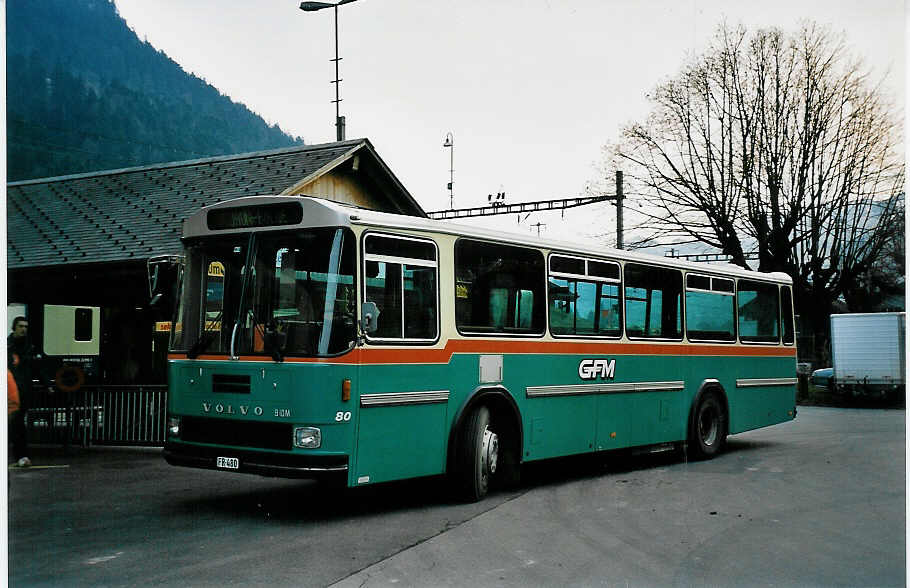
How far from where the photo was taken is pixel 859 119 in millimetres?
13156

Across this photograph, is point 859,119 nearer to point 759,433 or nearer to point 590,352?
point 590,352

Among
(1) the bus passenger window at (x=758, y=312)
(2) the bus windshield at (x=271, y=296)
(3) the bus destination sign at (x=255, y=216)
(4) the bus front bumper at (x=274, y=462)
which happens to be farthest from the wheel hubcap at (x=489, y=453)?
(1) the bus passenger window at (x=758, y=312)

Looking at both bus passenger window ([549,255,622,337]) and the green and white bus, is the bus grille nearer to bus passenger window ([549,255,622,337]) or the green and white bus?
the green and white bus

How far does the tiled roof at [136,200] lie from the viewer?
14.1 m

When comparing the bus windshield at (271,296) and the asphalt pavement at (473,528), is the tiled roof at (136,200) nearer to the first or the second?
the asphalt pavement at (473,528)

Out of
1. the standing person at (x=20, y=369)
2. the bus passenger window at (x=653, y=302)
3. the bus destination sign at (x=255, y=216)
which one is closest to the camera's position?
the bus destination sign at (x=255, y=216)

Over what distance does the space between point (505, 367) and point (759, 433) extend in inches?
400

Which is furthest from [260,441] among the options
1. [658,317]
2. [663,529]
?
[658,317]

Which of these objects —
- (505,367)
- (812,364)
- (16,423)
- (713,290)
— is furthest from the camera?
(812,364)

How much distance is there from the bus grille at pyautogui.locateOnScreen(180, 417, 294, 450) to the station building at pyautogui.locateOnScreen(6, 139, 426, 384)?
183 inches

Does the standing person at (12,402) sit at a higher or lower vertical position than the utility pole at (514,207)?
lower

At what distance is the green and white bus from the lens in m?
8.30

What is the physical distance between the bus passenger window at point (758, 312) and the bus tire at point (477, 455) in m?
6.09

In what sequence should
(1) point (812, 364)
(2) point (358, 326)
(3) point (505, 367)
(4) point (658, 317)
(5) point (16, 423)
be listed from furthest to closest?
(1) point (812, 364) < (4) point (658, 317) < (5) point (16, 423) < (3) point (505, 367) < (2) point (358, 326)
